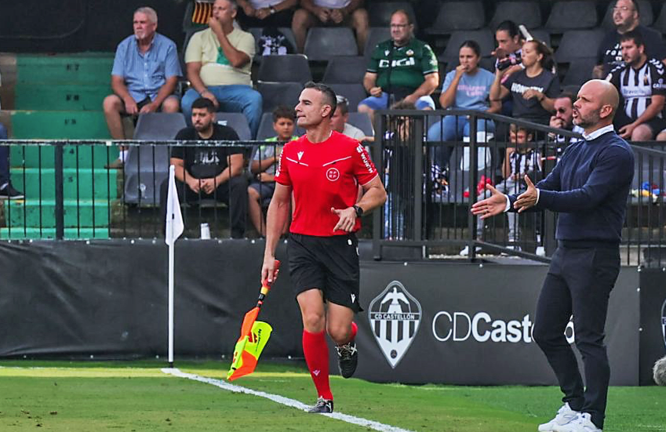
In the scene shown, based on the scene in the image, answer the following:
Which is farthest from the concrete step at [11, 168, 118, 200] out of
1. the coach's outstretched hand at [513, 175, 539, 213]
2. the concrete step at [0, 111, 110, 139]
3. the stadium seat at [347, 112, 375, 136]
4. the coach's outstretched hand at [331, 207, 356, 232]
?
the coach's outstretched hand at [513, 175, 539, 213]

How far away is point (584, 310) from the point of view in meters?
8.30

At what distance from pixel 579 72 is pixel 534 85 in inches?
88.9

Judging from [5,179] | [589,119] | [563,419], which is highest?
[589,119]

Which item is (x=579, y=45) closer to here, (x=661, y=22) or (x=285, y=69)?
(x=661, y=22)

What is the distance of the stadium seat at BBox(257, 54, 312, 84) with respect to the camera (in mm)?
17641

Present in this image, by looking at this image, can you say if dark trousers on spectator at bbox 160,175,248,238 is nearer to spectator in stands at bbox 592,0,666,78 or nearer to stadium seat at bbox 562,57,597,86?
spectator in stands at bbox 592,0,666,78

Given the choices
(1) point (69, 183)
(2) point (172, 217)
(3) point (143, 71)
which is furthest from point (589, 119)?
(3) point (143, 71)

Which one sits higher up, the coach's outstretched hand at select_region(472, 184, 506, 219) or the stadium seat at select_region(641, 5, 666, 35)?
the stadium seat at select_region(641, 5, 666, 35)

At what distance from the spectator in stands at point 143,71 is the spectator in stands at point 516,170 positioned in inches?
186

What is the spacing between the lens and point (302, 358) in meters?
14.1

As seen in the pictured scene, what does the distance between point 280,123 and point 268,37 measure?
4.00 meters

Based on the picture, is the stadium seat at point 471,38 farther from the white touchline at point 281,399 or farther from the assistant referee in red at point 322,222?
the assistant referee in red at point 322,222

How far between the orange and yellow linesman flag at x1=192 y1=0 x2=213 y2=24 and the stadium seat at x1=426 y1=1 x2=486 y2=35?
293 cm

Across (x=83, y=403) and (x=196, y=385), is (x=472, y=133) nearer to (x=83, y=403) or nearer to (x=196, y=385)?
(x=196, y=385)
